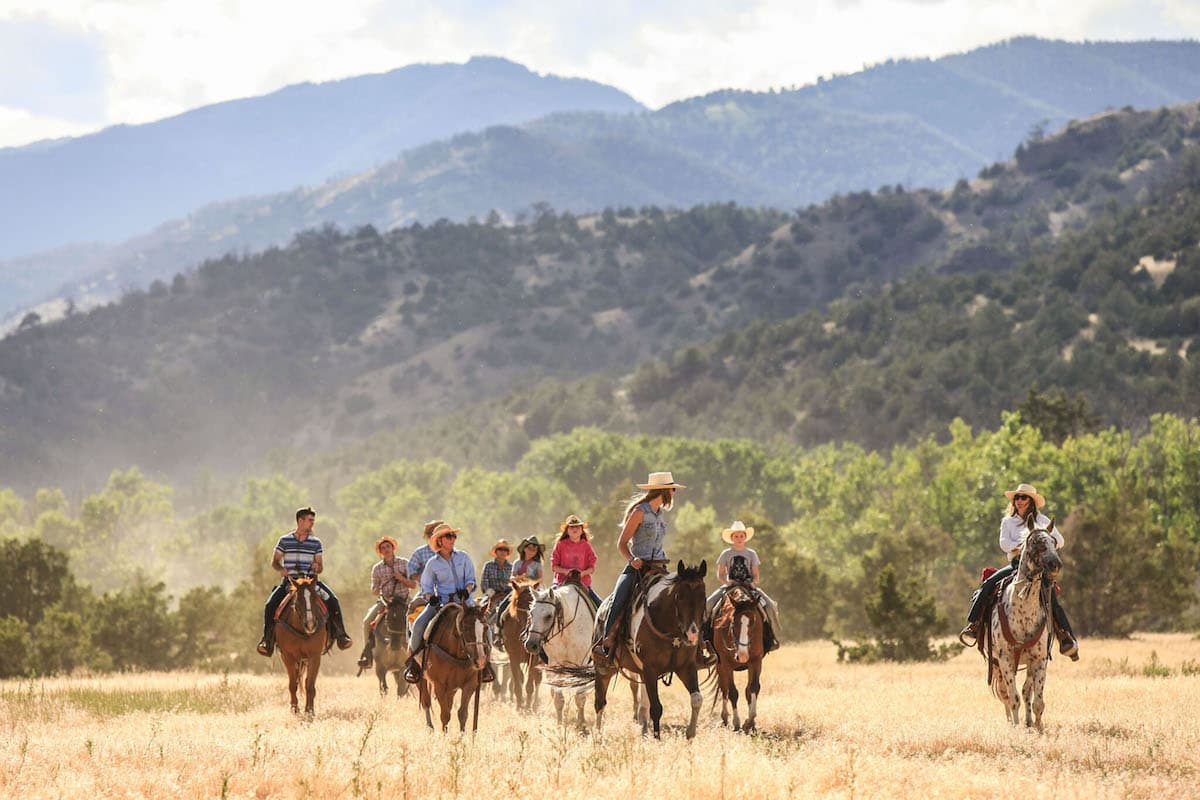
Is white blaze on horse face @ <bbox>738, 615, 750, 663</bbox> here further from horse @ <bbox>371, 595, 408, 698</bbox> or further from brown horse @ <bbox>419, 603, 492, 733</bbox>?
horse @ <bbox>371, 595, 408, 698</bbox>

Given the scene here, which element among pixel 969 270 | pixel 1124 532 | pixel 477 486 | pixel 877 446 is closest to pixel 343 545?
pixel 477 486

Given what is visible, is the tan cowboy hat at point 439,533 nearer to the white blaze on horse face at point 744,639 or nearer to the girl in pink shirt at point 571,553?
the girl in pink shirt at point 571,553

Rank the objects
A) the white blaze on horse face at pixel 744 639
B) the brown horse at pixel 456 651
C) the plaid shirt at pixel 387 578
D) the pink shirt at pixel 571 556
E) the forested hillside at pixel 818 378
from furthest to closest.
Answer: the forested hillside at pixel 818 378
the plaid shirt at pixel 387 578
the pink shirt at pixel 571 556
the white blaze on horse face at pixel 744 639
the brown horse at pixel 456 651

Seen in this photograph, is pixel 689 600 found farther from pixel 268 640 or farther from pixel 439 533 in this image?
pixel 268 640

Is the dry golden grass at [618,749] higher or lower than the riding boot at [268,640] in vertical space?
lower

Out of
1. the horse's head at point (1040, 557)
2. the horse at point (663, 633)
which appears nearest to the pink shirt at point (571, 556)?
the horse at point (663, 633)

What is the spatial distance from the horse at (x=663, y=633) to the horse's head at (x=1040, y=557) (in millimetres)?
4047

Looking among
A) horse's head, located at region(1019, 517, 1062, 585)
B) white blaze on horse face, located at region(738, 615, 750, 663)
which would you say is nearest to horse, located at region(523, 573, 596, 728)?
white blaze on horse face, located at region(738, 615, 750, 663)

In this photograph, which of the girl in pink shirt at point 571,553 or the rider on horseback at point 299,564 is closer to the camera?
the girl in pink shirt at point 571,553

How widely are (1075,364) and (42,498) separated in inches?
3345

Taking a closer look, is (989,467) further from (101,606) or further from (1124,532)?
(101,606)

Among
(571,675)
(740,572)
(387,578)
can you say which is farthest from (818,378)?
(571,675)

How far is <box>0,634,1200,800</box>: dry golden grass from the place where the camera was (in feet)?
41.1

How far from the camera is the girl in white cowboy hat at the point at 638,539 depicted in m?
17.1
